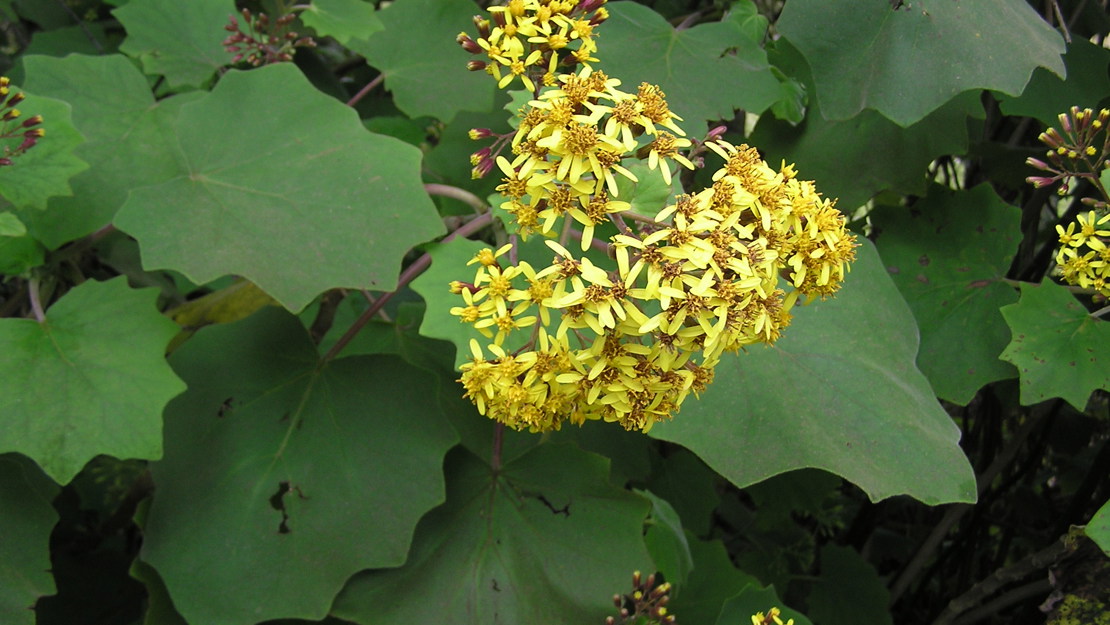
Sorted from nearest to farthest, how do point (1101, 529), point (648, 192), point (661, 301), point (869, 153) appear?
point (661, 301) → point (1101, 529) → point (648, 192) → point (869, 153)

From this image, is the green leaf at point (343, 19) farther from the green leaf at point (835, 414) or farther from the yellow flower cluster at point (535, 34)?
the green leaf at point (835, 414)

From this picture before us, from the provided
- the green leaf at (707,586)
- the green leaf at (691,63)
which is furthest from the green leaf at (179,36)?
the green leaf at (707,586)

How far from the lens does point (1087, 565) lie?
1.61 m

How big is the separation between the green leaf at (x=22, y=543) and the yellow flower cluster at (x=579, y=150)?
0.98m

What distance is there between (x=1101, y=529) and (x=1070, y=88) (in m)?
1.04

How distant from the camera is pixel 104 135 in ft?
5.67

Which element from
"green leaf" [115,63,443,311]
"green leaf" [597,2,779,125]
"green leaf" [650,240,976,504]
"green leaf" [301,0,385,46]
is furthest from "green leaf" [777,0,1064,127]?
"green leaf" [301,0,385,46]

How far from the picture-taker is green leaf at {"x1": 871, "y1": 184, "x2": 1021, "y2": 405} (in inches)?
66.1

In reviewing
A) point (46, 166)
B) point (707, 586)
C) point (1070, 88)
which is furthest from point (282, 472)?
point (1070, 88)

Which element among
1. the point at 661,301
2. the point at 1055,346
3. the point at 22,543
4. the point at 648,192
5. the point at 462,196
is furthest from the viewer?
the point at 462,196

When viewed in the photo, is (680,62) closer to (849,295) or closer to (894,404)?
(849,295)

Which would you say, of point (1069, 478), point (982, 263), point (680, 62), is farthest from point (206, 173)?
point (1069, 478)

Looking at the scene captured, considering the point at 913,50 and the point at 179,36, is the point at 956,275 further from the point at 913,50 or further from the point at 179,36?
the point at 179,36

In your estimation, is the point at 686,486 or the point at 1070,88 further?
the point at 686,486
